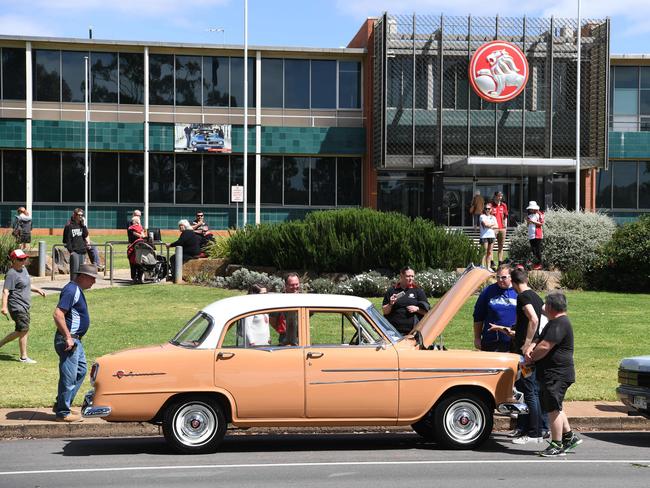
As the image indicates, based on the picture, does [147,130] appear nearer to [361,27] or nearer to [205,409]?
[361,27]

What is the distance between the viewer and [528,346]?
35.9 ft

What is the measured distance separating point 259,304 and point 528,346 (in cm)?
288

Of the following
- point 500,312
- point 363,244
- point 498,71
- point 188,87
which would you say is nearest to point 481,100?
point 498,71

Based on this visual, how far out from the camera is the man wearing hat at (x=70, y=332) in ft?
38.6

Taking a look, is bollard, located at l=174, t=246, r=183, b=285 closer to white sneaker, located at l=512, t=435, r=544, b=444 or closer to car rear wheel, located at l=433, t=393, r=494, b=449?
white sneaker, located at l=512, t=435, r=544, b=444

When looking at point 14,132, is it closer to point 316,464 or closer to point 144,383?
Answer: point 144,383

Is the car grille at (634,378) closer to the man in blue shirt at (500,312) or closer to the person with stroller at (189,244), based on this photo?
the man in blue shirt at (500,312)

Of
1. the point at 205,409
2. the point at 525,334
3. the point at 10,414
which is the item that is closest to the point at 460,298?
the point at 525,334

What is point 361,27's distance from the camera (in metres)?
50.4

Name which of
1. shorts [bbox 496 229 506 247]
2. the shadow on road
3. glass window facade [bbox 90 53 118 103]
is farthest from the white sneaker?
glass window facade [bbox 90 53 118 103]

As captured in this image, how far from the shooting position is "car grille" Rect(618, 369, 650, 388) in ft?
37.8

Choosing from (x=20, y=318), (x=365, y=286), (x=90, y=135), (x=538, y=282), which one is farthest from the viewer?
(x=90, y=135)

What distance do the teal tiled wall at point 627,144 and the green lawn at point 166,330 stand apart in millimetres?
28774

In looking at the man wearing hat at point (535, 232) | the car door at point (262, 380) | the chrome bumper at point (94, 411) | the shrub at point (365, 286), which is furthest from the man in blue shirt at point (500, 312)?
the man wearing hat at point (535, 232)
